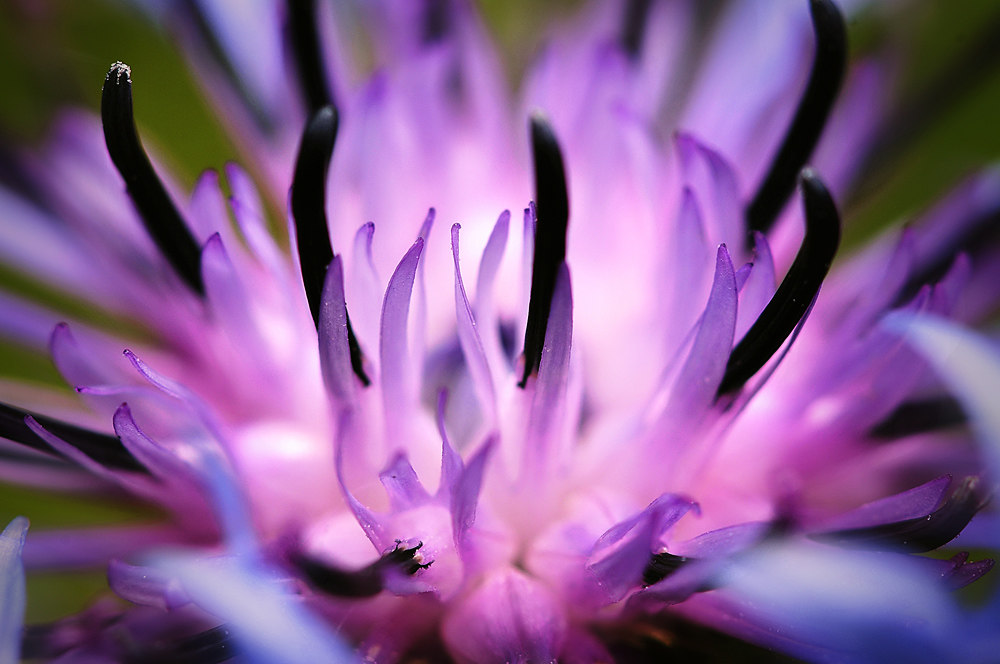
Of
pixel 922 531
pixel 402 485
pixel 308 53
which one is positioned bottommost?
pixel 922 531

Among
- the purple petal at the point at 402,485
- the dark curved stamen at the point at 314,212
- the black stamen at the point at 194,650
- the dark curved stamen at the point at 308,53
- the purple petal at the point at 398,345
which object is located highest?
the dark curved stamen at the point at 308,53

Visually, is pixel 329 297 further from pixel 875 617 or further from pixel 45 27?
pixel 45 27

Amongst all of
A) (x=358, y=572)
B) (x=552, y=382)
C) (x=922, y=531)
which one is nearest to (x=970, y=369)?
(x=922, y=531)

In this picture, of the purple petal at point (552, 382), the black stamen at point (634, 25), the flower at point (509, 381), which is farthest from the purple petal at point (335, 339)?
the black stamen at point (634, 25)

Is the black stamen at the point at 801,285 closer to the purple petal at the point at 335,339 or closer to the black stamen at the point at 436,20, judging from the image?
the purple petal at the point at 335,339

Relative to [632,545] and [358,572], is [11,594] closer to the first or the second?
[358,572]

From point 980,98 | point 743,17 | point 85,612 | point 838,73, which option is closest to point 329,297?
point 85,612
